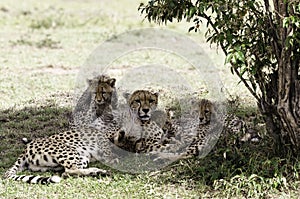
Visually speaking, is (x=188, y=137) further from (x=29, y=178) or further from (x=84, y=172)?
(x=29, y=178)

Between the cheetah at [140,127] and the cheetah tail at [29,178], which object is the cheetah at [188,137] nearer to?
the cheetah at [140,127]

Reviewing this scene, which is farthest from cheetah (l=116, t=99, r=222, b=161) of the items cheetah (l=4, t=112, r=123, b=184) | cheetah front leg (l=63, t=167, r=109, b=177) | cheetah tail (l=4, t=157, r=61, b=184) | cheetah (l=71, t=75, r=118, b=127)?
cheetah tail (l=4, t=157, r=61, b=184)

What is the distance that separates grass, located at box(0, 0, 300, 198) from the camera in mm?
5191

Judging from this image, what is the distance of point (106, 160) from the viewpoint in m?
6.11

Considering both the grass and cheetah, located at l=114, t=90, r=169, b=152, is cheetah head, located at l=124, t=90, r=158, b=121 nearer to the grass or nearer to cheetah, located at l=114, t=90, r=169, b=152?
cheetah, located at l=114, t=90, r=169, b=152

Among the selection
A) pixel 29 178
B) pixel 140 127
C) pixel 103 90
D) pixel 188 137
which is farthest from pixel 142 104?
pixel 29 178

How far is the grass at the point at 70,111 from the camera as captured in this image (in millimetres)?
5191

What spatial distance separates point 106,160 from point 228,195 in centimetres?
151

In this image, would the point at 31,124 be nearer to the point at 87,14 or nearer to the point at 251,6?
the point at 251,6

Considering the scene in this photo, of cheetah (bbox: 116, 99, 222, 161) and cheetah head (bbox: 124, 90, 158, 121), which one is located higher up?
cheetah head (bbox: 124, 90, 158, 121)

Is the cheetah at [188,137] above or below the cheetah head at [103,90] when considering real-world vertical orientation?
below

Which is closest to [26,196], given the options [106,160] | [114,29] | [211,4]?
[106,160]

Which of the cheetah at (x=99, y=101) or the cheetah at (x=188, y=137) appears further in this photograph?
the cheetah at (x=99, y=101)

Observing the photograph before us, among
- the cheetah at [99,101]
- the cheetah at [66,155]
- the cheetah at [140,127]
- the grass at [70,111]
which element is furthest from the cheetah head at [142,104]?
the grass at [70,111]
